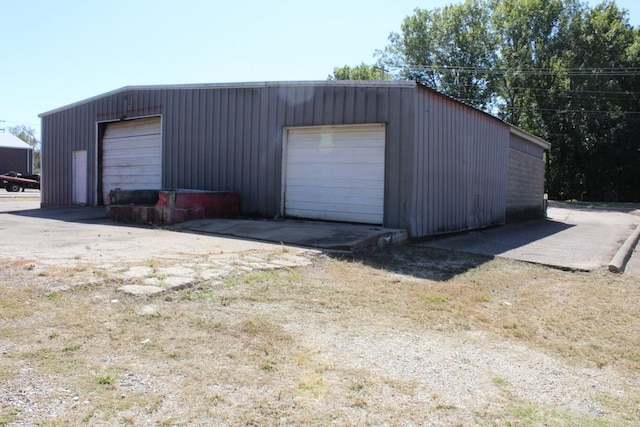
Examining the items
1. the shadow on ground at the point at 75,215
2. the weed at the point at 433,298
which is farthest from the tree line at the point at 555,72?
the weed at the point at 433,298

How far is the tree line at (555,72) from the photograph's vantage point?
31.2 metres

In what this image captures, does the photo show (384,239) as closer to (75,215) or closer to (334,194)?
(334,194)

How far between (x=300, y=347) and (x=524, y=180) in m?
14.6

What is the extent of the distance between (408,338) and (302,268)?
2.31 metres

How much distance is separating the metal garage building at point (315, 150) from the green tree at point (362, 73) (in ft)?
94.3

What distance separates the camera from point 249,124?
34.9 feet

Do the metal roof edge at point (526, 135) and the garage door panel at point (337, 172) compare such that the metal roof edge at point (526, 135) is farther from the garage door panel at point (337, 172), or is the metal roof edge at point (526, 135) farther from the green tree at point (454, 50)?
the green tree at point (454, 50)

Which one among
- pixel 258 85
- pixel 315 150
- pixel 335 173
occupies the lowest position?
pixel 335 173

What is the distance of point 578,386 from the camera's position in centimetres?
298

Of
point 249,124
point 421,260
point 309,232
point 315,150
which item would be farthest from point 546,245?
point 249,124

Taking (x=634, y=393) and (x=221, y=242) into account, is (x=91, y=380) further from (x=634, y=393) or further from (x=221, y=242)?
(x=221, y=242)

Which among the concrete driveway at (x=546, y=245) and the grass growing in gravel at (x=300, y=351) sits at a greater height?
the concrete driveway at (x=546, y=245)

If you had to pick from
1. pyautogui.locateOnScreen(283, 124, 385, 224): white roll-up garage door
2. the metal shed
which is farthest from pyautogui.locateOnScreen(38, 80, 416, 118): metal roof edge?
the metal shed

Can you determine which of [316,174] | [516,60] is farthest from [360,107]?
[516,60]
